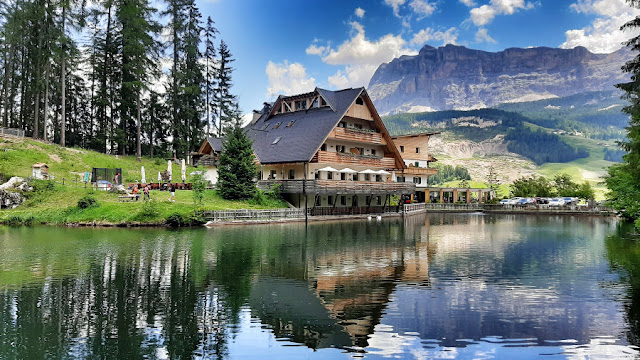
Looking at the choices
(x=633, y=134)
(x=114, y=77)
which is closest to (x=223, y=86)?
(x=114, y=77)

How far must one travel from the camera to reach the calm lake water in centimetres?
955

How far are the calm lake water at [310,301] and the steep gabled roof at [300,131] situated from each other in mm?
23646

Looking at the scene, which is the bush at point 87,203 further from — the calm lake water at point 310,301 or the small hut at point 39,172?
the calm lake water at point 310,301

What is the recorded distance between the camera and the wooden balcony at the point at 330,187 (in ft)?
141

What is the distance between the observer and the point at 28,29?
52.9 metres

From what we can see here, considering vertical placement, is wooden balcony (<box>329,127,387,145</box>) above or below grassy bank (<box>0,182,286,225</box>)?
above

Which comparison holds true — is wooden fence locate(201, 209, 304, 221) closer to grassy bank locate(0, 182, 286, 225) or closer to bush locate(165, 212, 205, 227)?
bush locate(165, 212, 205, 227)

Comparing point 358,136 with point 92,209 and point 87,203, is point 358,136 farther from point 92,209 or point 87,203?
point 87,203

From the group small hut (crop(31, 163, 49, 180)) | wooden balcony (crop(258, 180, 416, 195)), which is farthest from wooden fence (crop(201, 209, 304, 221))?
small hut (crop(31, 163, 49, 180))

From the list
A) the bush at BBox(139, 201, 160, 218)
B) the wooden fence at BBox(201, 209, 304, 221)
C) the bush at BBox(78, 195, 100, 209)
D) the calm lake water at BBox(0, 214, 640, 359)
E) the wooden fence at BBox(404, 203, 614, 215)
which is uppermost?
the bush at BBox(78, 195, 100, 209)

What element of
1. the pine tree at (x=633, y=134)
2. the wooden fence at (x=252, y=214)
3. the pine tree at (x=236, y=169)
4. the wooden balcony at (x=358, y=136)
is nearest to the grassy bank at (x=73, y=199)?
the pine tree at (x=236, y=169)

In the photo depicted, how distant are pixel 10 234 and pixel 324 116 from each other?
33270mm

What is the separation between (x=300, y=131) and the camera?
50594 mm

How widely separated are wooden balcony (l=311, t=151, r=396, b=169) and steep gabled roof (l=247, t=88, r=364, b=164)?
1.57m
